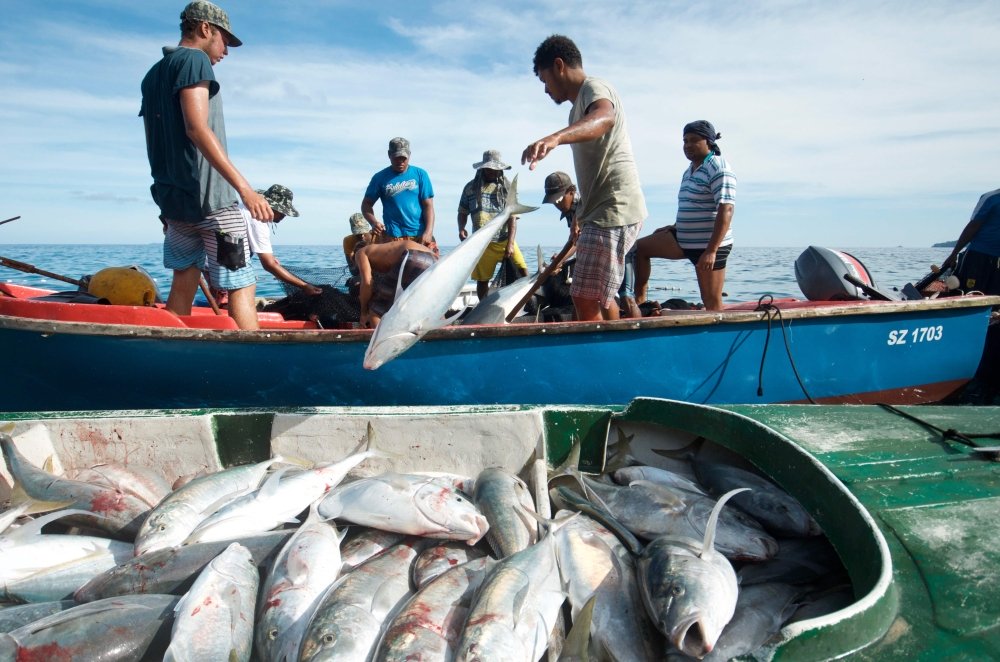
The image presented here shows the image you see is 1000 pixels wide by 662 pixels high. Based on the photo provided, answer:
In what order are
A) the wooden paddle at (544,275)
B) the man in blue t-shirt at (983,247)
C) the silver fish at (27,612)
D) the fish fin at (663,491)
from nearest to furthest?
1. the silver fish at (27,612)
2. the fish fin at (663,491)
3. the wooden paddle at (544,275)
4. the man in blue t-shirt at (983,247)

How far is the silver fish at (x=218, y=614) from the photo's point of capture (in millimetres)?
1771

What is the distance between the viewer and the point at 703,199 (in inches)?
211

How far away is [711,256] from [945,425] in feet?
8.28

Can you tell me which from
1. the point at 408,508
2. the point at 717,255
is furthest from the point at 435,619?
the point at 717,255

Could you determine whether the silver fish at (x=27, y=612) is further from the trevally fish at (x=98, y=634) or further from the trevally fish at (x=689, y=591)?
the trevally fish at (x=689, y=591)

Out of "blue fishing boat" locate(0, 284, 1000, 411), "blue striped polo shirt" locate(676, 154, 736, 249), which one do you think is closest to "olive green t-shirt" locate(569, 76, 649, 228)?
"blue fishing boat" locate(0, 284, 1000, 411)

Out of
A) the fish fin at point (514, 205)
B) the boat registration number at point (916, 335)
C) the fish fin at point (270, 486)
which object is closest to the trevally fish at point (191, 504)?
the fish fin at point (270, 486)

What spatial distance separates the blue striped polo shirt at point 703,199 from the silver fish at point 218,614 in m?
4.39

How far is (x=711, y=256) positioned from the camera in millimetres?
5148

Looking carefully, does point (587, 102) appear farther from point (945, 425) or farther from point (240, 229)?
point (945, 425)

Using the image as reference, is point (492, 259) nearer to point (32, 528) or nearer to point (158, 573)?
point (32, 528)

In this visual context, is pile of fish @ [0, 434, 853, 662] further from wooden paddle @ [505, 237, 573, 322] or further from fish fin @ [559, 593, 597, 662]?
wooden paddle @ [505, 237, 573, 322]

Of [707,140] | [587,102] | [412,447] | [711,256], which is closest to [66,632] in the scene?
[412,447]

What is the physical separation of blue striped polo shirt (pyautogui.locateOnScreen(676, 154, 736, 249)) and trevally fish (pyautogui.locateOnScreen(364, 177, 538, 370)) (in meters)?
2.82
